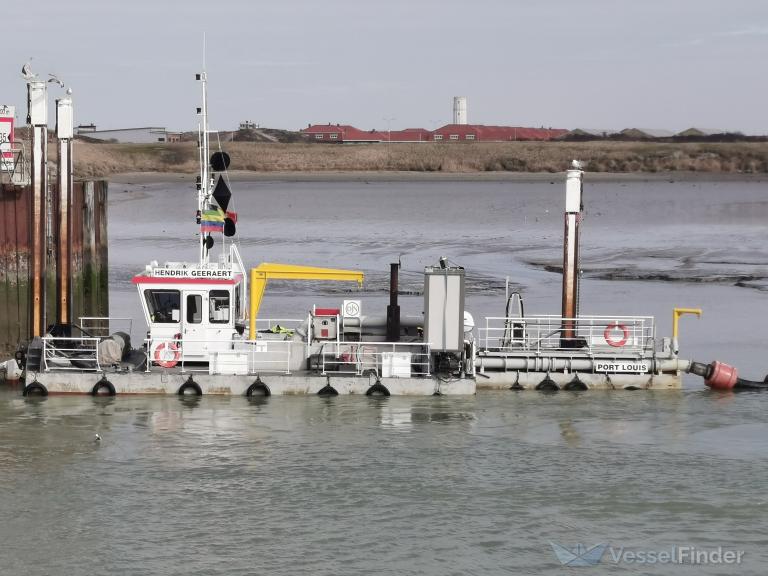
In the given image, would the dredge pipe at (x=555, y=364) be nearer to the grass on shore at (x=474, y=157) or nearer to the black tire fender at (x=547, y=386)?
the black tire fender at (x=547, y=386)

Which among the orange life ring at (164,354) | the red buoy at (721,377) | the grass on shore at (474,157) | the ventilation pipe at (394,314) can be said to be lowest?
the red buoy at (721,377)

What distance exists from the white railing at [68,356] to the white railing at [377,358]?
5024 mm

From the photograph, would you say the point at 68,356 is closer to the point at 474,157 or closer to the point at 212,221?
the point at 212,221

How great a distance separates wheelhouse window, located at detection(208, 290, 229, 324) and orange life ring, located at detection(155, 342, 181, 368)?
1015mm

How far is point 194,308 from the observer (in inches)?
1042

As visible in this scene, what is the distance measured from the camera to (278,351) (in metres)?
26.6

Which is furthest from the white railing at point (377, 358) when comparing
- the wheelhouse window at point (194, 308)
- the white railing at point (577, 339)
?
the wheelhouse window at point (194, 308)

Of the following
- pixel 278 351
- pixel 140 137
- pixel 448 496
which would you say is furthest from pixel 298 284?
pixel 140 137

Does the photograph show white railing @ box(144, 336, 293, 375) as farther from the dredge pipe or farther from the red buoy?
the red buoy

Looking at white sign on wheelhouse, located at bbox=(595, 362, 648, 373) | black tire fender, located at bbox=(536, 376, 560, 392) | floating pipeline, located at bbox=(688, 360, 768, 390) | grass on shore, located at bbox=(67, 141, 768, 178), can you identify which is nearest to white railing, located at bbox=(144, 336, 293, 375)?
black tire fender, located at bbox=(536, 376, 560, 392)

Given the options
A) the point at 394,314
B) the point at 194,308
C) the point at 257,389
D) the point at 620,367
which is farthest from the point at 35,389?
the point at 620,367

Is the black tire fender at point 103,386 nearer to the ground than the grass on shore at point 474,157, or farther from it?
nearer to the ground

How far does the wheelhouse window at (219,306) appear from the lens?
26.4m

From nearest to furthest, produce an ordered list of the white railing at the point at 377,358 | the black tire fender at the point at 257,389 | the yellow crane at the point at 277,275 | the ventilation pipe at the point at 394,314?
Answer: 1. the black tire fender at the point at 257,389
2. the white railing at the point at 377,358
3. the yellow crane at the point at 277,275
4. the ventilation pipe at the point at 394,314
